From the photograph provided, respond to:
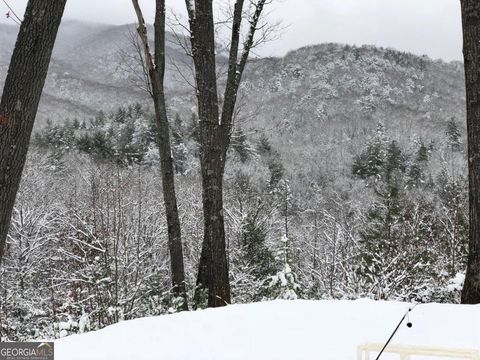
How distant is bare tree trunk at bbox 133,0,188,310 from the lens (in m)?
8.59

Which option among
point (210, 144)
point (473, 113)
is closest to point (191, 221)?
point (210, 144)

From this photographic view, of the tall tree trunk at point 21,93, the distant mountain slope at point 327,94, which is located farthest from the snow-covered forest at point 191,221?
the distant mountain slope at point 327,94

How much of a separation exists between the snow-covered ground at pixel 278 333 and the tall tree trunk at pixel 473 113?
2.95 ft

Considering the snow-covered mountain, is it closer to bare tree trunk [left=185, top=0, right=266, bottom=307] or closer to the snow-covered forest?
the snow-covered forest

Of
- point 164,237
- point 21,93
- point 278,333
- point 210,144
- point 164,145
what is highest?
point 21,93

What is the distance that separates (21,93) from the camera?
368cm

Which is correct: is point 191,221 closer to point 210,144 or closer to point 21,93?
point 210,144

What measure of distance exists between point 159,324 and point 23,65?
8.35 feet

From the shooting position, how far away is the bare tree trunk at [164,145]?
28.2 feet

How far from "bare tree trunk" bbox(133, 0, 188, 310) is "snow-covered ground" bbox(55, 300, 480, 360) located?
380 centimetres

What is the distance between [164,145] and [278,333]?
17.0 ft

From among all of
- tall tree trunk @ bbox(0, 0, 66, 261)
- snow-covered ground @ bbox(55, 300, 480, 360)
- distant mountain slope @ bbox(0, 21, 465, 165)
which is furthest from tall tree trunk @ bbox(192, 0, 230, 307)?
distant mountain slope @ bbox(0, 21, 465, 165)

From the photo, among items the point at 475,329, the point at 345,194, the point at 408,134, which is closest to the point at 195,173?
the point at 345,194

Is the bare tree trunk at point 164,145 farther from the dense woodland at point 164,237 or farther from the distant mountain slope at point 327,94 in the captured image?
the distant mountain slope at point 327,94
